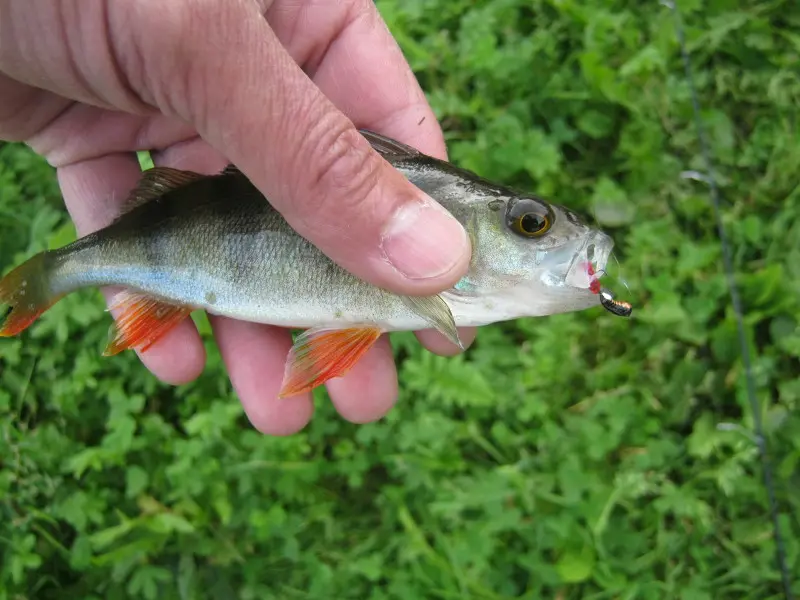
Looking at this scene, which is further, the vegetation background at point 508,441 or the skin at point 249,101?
the vegetation background at point 508,441

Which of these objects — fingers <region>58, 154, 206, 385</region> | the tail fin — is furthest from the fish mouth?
the tail fin

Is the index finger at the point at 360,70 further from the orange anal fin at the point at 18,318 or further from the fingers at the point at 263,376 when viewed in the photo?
the orange anal fin at the point at 18,318

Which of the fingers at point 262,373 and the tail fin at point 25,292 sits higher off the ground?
the tail fin at point 25,292

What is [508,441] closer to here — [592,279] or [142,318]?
[592,279]

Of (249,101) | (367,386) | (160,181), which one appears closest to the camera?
(249,101)

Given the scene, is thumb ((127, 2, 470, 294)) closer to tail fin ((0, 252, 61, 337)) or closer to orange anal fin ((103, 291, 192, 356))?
orange anal fin ((103, 291, 192, 356))

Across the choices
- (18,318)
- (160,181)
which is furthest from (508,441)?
(18,318)

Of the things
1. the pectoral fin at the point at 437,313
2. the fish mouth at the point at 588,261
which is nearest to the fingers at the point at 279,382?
the pectoral fin at the point at 437,313
